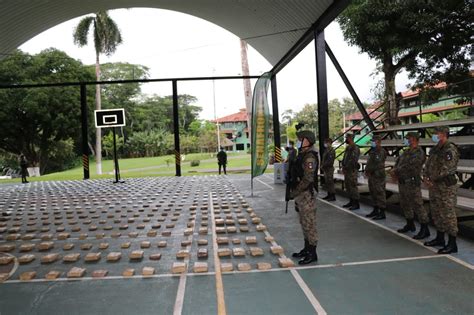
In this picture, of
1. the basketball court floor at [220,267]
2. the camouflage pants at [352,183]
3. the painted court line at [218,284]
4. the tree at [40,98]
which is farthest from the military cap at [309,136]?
the tree at [40,98]

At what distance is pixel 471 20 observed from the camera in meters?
12.6

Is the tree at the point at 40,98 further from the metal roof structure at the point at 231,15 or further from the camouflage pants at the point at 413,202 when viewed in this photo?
the camouflage pants at the point at 413,202

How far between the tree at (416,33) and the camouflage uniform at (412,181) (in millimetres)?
7279

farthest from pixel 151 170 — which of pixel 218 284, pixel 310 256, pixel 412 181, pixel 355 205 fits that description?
pixel 218 284

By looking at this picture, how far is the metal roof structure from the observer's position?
10023 millimetres

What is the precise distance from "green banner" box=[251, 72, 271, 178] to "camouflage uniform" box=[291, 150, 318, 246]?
183 inches

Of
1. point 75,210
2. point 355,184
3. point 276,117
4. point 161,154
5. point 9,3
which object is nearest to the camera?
point 355,184

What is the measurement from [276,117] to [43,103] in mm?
18897

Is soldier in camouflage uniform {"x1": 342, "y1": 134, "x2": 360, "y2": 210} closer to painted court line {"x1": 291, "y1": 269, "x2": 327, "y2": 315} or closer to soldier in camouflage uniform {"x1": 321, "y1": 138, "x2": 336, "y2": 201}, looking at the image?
A: soldier in camouflage uniform {"x1": 321, "y1": 138, "x2": 336, "y2": 201}

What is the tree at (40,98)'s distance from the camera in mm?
25922

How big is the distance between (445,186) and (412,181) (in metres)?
0.86

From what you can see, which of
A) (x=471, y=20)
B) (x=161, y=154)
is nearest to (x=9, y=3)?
(x=471, y=20)

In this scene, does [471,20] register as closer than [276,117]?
Yes

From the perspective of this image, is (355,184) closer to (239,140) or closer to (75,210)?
(75,210)
